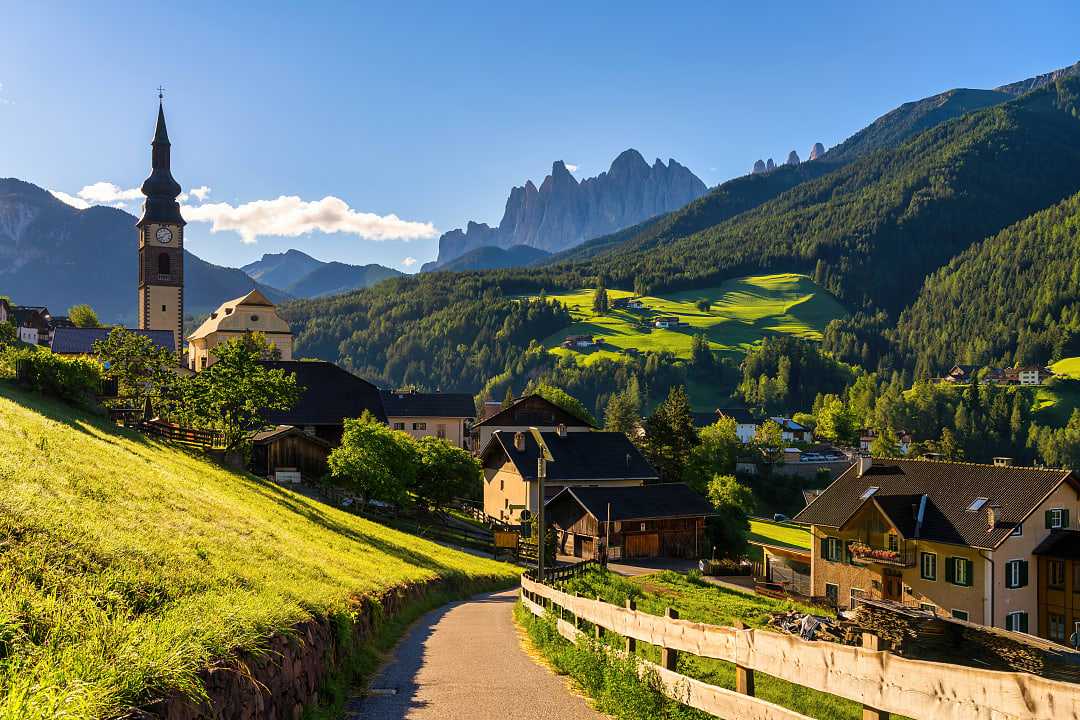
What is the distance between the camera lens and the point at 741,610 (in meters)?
31.2

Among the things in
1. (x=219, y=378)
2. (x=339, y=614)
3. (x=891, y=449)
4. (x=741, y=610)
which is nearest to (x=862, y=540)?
(x=741, y=610)

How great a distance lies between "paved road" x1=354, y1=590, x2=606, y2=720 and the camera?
9734mm

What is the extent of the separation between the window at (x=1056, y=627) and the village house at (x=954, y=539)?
0.13m

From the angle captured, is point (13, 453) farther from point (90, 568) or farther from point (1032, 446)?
point (1032, 446)

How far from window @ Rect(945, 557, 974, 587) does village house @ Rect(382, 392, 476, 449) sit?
190ft

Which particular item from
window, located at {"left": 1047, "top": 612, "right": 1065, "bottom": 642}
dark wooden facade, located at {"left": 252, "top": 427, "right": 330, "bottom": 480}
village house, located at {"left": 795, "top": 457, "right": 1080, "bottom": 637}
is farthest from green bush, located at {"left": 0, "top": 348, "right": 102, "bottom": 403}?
window, located at {"left": 1047, "top": 612, "right": 1065, "bottom": 642}

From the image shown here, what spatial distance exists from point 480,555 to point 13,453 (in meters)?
36.4

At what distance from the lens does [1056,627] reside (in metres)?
45.2

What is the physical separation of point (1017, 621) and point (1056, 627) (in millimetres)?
2649

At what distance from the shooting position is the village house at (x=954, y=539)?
44.7 meters

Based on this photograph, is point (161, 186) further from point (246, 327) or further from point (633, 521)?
point (633, 521)

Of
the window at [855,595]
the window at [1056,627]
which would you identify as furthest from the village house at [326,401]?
the window at [1056,627]

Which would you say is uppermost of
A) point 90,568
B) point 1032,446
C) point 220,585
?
point 90,568

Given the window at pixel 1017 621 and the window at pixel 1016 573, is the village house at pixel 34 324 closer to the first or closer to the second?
the window at pixel 1016 573
